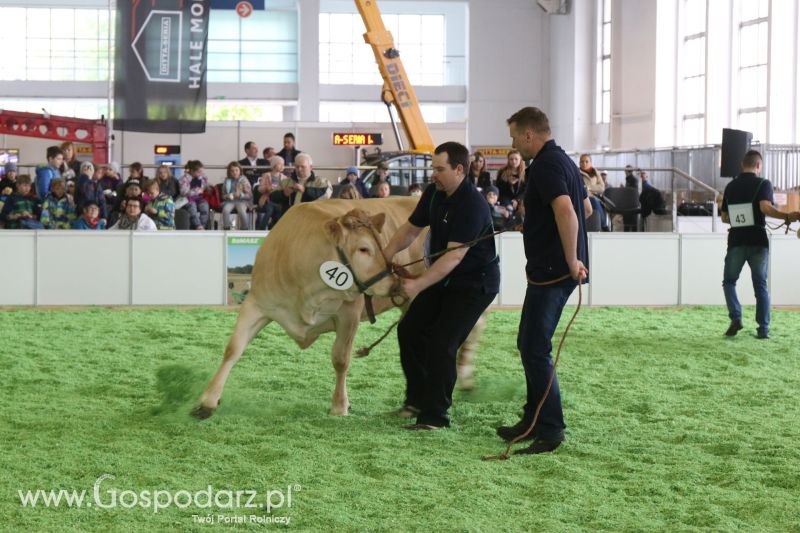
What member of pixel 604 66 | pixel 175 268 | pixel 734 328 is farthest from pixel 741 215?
pixel 604 66

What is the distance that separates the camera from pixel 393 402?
7535mm

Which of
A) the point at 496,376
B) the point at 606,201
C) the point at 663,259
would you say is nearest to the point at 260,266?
the point at 496,376

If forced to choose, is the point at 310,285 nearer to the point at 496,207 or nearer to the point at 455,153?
the point at 455,153

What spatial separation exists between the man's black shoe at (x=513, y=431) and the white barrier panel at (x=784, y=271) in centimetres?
988

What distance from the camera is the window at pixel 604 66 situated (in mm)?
35094

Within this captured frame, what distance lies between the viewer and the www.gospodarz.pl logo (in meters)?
4.70

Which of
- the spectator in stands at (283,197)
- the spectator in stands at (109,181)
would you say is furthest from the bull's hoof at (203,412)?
the spectator in stands at (109,181)

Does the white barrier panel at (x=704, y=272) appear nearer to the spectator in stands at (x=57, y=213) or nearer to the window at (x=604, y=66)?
the spectator in stands at (x=57, y=213)

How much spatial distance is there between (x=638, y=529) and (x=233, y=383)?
13.9 ft

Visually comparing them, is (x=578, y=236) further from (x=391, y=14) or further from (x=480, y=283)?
(x=391, y=14)

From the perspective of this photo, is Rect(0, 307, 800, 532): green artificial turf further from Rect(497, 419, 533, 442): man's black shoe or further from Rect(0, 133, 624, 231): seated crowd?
Rect(0, 133, 624, 231): seated crowd

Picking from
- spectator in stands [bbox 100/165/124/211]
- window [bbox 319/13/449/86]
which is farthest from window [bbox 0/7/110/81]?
spectator in stands [bbox 100/165/124/211]

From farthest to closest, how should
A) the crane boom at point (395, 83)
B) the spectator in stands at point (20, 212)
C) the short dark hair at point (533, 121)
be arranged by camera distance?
the crane boom at point (395, 83), the spectator in stands at point (20, 212), the short dark hair at point (533, 121)

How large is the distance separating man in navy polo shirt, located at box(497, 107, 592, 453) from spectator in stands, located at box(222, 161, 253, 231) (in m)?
10.2
